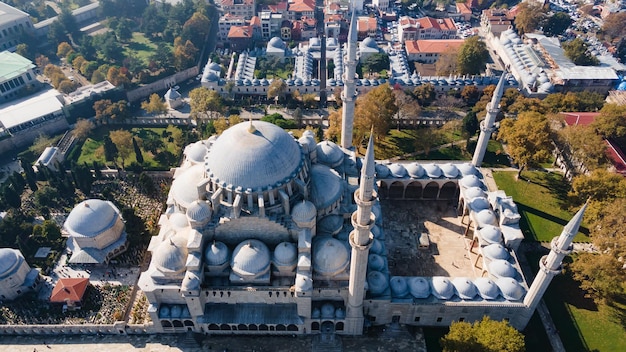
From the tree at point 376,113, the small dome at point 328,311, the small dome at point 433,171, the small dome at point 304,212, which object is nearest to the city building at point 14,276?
the small dome at point 304,212

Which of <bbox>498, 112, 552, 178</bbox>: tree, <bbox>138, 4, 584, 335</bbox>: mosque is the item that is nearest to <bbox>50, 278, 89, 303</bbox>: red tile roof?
<bbox>138, 4, 584, 335</bbox>: mosque

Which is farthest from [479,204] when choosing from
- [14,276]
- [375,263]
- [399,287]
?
[14,276]

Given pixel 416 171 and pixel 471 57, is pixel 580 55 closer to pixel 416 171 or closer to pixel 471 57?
pixel 471 57

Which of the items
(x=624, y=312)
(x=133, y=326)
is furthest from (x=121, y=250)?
(x=624, y=312)

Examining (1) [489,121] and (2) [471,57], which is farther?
(2) [471,57]

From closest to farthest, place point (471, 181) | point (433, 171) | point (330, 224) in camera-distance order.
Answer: point (330, 224) → point (471, 181) → point (433, 171)

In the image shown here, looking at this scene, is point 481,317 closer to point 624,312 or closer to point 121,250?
point 624,312
